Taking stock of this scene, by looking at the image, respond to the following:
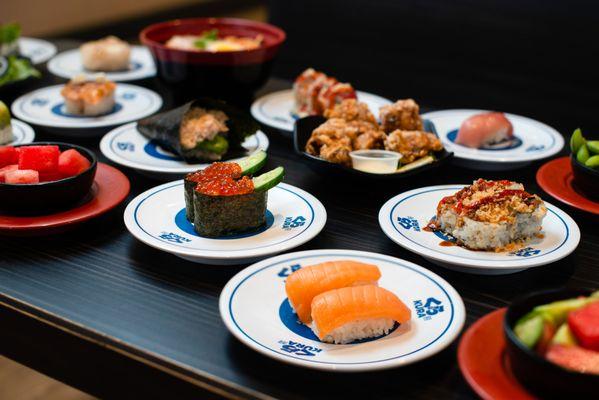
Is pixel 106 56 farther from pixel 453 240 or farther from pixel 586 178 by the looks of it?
pixel 586 178

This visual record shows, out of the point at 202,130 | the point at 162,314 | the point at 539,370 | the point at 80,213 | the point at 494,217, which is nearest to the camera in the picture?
the point at 539,370

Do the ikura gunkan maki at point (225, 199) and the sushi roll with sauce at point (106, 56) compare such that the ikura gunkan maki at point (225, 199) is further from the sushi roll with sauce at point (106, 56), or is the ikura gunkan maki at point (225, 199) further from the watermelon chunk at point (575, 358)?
the sushi roll with sauce at point (106, 56)

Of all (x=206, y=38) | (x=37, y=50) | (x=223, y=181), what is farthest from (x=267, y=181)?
(x=37, y=50)

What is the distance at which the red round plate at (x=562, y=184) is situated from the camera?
67.2 inches

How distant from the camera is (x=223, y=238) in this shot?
156cm

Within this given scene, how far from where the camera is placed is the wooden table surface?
1154 millimetres

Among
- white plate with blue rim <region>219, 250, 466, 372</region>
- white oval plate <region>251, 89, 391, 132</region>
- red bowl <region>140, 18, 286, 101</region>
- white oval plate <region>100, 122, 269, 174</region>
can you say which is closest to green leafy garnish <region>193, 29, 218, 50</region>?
red bowl <region>140, 18, 286, 101</region>

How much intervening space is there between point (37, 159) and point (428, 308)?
964 millimetres

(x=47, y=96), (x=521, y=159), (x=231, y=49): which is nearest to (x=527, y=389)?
(x=521, y=159)

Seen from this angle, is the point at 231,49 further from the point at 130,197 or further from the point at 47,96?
the point at 130,197

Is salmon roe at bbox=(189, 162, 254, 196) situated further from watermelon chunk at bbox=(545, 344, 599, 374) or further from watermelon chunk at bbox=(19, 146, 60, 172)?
watermelon chunk at bbox=(545, 344, 599, 374)

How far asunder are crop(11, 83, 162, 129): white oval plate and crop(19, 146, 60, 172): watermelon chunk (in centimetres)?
54

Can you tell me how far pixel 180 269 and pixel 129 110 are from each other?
3.54 feet

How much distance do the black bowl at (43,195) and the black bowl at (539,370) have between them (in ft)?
3.33
